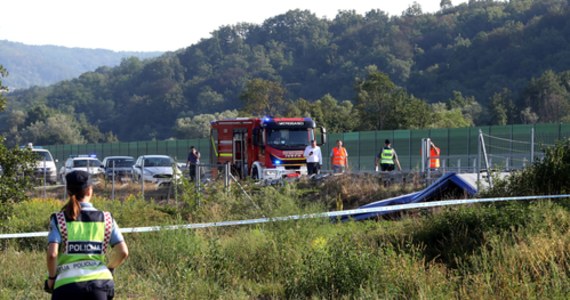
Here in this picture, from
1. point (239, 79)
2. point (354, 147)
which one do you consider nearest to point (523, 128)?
point (354, 147)

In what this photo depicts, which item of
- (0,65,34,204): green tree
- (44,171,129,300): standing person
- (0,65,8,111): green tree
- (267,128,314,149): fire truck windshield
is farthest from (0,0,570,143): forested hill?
(44,171,129,300): standing person

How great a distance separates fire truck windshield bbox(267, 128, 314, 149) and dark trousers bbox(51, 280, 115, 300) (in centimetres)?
2570

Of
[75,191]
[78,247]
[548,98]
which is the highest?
[548,98]

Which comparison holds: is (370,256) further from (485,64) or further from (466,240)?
(485,64)

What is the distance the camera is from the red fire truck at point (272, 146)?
32.8 meters

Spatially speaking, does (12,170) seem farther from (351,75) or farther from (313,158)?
(351,75)

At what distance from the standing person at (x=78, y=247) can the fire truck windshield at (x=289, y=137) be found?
2555 centimetres

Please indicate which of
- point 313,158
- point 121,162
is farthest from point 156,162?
point 313,158

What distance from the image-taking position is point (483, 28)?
16875 cm

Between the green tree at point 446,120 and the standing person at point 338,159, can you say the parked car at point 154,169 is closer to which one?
the standing person at point 338,159

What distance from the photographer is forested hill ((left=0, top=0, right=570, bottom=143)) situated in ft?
316

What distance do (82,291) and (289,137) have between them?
86.0 feet

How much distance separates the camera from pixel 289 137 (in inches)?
1314

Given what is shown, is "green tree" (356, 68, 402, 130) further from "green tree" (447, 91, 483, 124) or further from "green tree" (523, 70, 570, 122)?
"green tree" (447, 91, 483, 124)
